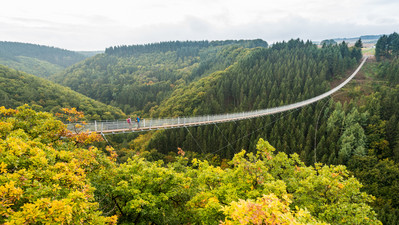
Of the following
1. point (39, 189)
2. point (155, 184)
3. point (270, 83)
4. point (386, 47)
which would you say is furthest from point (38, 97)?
point (386, 47)

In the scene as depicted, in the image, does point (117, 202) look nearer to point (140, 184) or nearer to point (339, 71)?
point (140, 184)

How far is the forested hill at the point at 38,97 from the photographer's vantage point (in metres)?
70.2

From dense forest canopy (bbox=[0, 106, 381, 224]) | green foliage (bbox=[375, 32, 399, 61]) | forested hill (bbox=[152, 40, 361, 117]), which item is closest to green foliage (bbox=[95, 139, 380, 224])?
dense forest canopy (bbox=[0, 106, 381, 224])

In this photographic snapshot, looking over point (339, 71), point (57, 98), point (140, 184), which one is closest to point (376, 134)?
point (339, 71)

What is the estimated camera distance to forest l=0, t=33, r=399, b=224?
7207 millimetres

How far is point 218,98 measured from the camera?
7594 centimetres

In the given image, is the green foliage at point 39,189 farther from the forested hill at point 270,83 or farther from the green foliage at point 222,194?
the forested hill at point 270,83

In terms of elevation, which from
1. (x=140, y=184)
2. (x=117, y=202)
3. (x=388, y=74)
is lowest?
(x=117, y=202)

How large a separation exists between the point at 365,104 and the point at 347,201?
55.8 m

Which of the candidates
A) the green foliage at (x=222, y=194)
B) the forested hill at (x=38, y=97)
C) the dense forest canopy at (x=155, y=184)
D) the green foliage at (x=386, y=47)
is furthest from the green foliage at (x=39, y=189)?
the green foliage at (x=386, y=47)

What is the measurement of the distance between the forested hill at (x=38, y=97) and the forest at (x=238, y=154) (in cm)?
98

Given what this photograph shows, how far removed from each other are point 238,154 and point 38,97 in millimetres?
90204

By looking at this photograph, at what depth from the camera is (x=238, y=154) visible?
13727 millimetres

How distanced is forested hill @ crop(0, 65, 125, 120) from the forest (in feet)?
3.21
